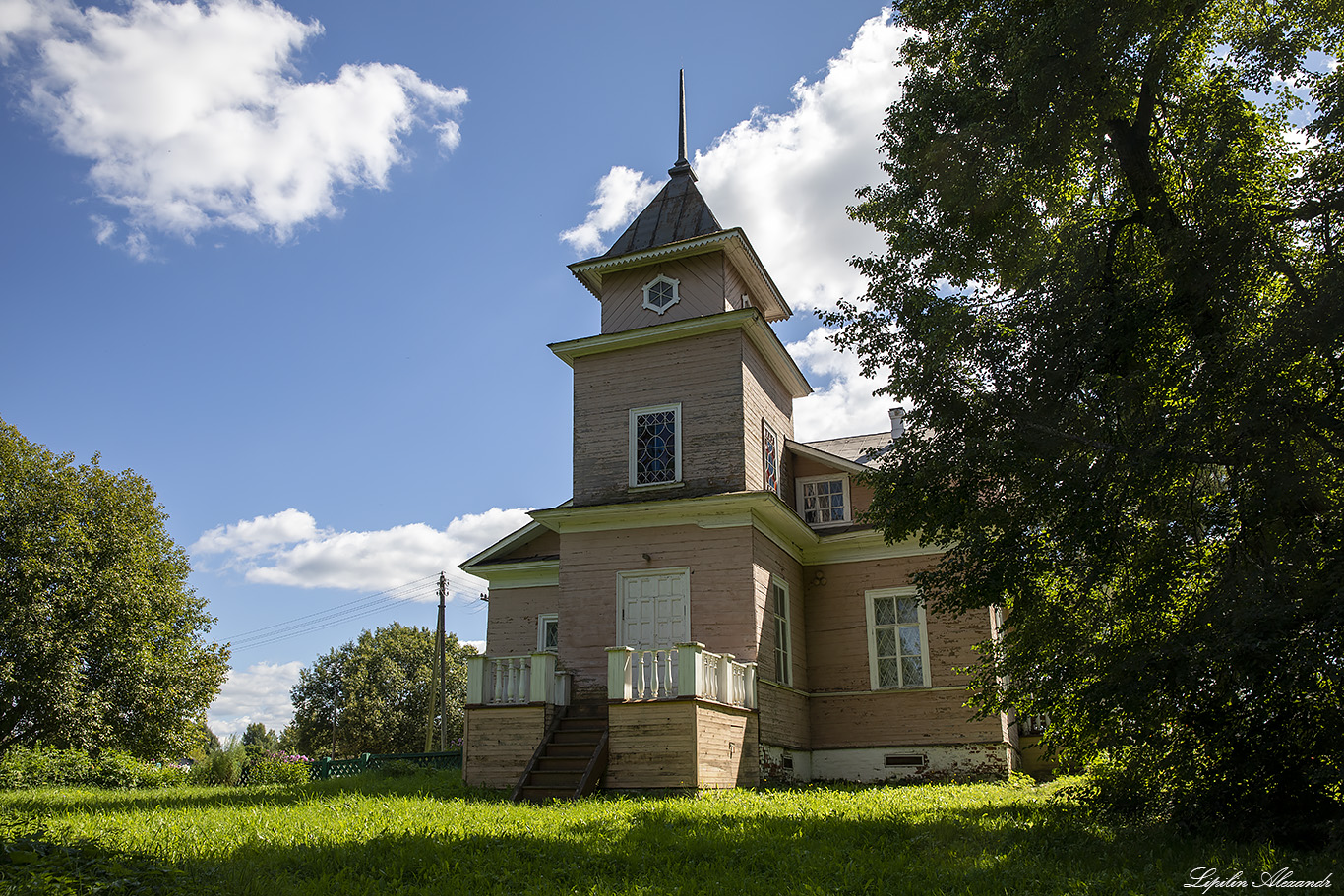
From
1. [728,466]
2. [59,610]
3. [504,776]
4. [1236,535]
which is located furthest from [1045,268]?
[59,610]

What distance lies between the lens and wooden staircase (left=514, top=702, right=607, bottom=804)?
12422 mm

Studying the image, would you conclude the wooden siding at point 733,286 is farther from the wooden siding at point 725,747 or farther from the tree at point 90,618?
the tree at point 90,618

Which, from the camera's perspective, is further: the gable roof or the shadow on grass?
the gable roof

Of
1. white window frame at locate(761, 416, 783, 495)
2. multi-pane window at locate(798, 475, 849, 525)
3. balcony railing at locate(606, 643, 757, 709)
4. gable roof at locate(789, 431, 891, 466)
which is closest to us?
balcony railing at locate(606, 643, 757, 709)

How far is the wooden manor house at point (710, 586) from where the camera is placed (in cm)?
1391

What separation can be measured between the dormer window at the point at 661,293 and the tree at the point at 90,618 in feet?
58.5

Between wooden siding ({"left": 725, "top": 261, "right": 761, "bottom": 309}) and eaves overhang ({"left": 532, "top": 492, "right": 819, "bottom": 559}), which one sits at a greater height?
wooden siding ({"left": 725, "top": 261, "right": 761, "bottom": 309})

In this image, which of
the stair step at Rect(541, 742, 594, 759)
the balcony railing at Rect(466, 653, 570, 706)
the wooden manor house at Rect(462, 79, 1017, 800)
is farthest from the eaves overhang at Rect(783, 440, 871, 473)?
the stair step at Rect(541, 742, 594, 759)

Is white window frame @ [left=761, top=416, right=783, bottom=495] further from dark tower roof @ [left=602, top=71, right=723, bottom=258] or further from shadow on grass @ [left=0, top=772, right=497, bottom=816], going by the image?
shadow on grass @ [left=0, top=772, right=497, bottom=816]

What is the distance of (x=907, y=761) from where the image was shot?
16203 mm

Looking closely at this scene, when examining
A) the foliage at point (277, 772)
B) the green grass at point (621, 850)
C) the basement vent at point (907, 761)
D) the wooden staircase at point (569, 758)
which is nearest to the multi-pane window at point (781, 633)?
the basement vent at point (907, 761)

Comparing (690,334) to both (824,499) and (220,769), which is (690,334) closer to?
(824,499)

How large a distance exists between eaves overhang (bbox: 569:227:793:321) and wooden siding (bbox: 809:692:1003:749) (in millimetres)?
8361

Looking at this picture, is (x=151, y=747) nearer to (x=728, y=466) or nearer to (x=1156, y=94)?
(x=728, y=466)
